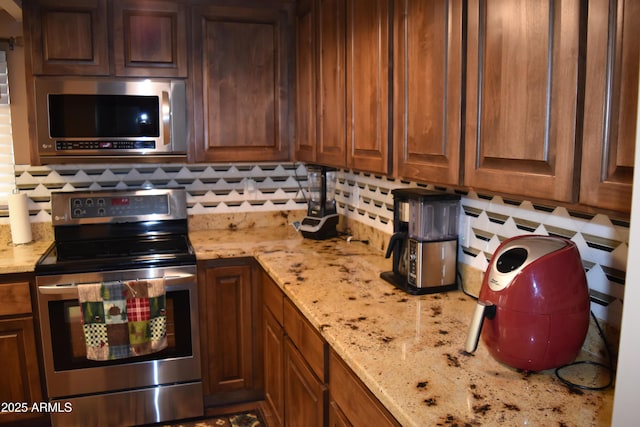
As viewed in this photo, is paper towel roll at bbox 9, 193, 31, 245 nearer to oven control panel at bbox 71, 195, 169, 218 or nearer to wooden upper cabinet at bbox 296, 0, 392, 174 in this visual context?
oven control panel at bbox 71, 195, 169, 218

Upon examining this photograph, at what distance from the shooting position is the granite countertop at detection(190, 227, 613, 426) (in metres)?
1.21

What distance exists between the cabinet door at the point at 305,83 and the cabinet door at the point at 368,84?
1.67ft

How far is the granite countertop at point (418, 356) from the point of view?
1.21 m

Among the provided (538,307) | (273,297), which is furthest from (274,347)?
(538,307)

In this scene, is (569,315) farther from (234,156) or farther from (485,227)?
(234,156)

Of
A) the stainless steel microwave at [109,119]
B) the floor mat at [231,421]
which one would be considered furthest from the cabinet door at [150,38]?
the floor mat at [231,421]

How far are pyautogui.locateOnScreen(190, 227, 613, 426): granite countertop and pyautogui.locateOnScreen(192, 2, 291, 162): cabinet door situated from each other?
2.69 feet

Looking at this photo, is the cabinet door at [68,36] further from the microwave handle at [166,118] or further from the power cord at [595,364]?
the power cord at [595,364]

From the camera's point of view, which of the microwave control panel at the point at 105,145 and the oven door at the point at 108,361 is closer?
the oven door at the point at 108,361

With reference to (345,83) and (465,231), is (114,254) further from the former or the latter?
(465,231)

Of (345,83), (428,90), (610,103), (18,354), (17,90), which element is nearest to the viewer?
(610,103)

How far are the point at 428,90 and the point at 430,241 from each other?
583 mm

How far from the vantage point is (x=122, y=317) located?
2670 millimetres

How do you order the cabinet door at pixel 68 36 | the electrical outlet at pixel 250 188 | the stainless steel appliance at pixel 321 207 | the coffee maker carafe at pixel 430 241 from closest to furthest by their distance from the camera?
the coffee maker carafe at pixel 430 241 < the cabinet door at pixel 68 36 < the stainless steel appliance at pixel 321 207 < the electrical outlet at pixel 250 188
